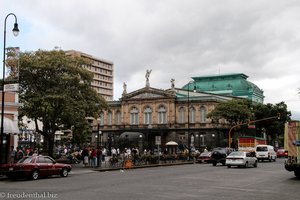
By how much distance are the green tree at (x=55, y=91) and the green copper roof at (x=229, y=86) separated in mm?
63008

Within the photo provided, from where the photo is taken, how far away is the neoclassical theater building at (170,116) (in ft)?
288

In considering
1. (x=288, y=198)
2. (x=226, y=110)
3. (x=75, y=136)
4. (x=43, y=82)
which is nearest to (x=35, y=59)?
(x=43, y=82)

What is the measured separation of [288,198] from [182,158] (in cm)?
3514

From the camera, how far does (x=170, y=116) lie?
93375mm

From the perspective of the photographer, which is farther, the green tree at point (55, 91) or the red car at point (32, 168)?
the green tree at point (55, 91)

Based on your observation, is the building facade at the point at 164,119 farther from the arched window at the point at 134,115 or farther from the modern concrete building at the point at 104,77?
the modern concrete building at the point at 104,77

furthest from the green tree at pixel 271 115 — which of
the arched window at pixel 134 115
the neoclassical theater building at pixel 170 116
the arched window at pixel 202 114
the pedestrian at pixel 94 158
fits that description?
the pedestrian at pixel 94 158

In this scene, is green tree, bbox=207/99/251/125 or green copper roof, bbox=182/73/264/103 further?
green copper roof, bbox=182/73/264/103

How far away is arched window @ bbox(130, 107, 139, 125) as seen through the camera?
9719 centimetres

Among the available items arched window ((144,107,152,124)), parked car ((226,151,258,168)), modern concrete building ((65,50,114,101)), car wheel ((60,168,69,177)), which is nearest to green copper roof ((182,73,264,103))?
arched window ((144,107,152,124))

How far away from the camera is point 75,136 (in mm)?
38594

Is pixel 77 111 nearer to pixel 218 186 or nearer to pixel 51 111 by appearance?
pixel 51 111

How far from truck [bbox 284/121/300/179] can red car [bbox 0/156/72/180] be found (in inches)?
538

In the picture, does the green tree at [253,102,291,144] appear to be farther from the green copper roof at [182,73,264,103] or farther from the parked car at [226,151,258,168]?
the parked car at [226,151,258,168]
